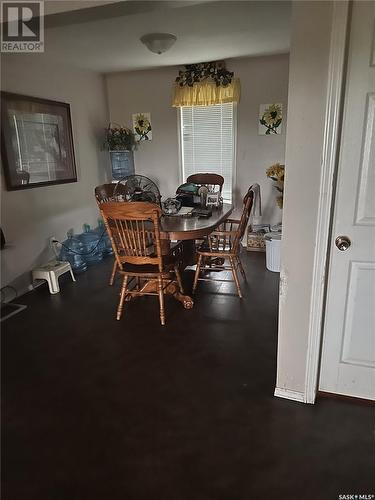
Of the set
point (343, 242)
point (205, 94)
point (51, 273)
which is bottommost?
point (51, 273)

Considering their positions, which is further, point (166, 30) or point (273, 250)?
point (273, 250)

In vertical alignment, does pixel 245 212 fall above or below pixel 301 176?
below

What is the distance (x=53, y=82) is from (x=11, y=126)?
90 cm

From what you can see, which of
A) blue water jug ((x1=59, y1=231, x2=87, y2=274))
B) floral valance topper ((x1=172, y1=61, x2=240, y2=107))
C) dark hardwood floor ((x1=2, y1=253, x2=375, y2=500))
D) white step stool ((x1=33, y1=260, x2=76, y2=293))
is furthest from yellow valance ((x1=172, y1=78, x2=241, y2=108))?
dark hardwood floor ((x1=2, y1=253, x2=375, y2=500))

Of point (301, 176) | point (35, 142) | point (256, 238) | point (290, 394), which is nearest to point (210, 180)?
point (256, 238)

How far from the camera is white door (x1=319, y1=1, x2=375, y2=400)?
4.43 ft

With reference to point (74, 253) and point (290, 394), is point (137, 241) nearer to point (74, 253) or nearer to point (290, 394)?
point (290, 394)

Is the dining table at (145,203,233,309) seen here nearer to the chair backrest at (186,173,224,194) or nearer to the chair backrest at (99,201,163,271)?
the chair backrest at (99,201,163,271)

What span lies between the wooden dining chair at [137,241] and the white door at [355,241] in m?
1.21

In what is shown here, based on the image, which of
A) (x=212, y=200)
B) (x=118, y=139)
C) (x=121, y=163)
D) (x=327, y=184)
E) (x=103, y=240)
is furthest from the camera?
(x=121, y=163)

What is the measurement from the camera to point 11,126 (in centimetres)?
305

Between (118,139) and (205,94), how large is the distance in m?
1.27

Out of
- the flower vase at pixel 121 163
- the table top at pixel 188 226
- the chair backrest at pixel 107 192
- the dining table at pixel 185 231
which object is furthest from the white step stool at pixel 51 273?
the flower vase at pixel 121 163

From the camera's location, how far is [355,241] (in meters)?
1.54
